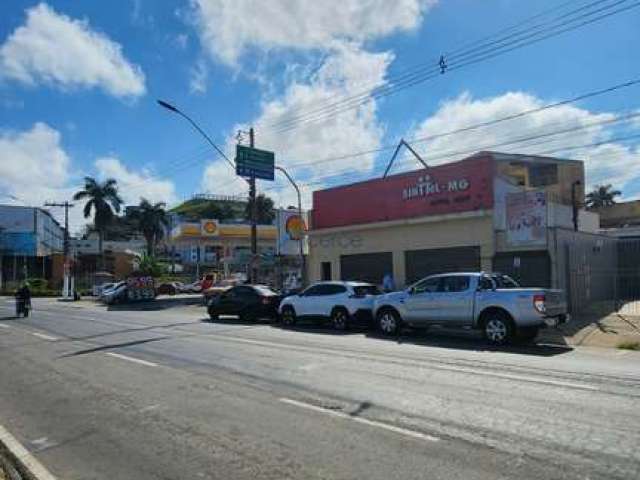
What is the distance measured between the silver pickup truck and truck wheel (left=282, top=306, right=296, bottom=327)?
459 centimetres

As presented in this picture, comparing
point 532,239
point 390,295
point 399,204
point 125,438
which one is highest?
point 399,204

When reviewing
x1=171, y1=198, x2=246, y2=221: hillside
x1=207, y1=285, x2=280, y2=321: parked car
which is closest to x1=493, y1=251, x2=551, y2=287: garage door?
x1=207, y1=285, x2=280, y2=321: parked car

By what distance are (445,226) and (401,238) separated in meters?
2.50

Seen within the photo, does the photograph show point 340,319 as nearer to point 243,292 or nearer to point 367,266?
point 243,292

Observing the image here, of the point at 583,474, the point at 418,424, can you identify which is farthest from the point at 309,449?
the point at 583,474

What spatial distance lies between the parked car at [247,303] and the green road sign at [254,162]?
7497 mm

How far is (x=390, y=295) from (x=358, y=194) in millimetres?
12130

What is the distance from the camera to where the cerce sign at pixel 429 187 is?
24.9 meters

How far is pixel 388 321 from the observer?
18.2 m

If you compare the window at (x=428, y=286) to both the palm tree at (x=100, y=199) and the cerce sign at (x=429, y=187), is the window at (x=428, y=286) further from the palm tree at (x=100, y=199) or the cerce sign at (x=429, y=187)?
the palm tree at (x=100, y=199)

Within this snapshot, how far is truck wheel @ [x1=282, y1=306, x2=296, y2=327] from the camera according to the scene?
22142 mm

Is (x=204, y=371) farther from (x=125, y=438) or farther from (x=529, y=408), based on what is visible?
(x=529, y=408)

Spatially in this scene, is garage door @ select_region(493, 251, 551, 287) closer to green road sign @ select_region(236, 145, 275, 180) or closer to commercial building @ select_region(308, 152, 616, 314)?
commercial building @ select_region(308, 152, 616, 314)

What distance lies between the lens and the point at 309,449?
6395 mm
